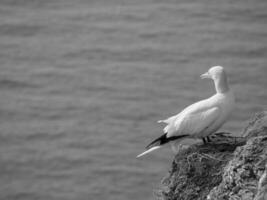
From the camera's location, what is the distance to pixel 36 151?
24828 mm

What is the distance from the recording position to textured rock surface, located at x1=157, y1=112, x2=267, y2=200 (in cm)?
735

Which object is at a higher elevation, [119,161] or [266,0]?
[266,0]

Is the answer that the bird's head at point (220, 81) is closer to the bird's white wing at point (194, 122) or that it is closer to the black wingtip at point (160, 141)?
the bird's white wing at point (194, 122)

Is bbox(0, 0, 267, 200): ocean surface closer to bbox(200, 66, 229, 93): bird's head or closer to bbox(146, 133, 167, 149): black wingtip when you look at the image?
bbox(146, 133, 167, 149): black wingtip

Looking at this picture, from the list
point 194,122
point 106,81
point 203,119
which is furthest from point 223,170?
point 106,81

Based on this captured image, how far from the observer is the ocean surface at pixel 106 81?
77.7 ft

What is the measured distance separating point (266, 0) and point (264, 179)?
76.3ft

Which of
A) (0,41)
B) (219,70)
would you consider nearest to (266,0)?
(0,41)

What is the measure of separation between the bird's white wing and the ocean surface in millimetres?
11471

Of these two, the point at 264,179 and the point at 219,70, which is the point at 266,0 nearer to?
the point at 219,70

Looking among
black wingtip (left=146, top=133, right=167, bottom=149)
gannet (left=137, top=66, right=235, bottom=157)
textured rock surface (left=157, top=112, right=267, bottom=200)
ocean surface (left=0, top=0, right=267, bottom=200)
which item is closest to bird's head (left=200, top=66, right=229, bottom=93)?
gannet (left=137, top=66, right=235, bottom=157)

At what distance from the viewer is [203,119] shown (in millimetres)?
10648

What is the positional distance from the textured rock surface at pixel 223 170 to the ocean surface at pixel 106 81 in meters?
12.4

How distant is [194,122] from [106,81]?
16.1 metres
